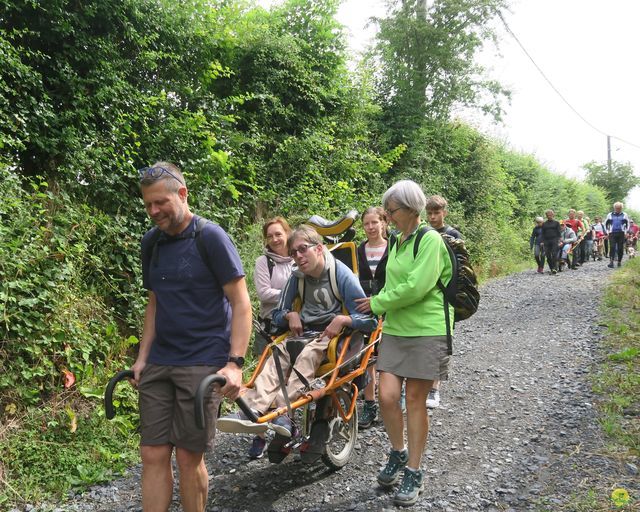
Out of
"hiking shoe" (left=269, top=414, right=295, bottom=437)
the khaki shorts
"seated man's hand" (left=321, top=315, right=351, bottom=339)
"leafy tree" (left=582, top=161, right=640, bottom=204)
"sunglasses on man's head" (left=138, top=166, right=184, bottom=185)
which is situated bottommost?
"hiking shoe" (left=269, top=414, right=295, bottom=437)

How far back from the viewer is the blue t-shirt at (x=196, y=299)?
2848mm

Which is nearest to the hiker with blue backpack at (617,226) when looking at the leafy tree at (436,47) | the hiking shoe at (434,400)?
the leafy tree at (436,47)

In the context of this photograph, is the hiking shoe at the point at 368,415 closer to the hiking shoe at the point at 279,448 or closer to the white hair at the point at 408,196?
the hiking shoe at the point at 279,448

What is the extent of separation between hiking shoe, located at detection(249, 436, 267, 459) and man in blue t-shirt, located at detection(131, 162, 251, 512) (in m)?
1.82

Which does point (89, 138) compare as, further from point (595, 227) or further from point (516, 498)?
point (595, 227)

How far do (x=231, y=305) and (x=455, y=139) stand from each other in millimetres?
16627

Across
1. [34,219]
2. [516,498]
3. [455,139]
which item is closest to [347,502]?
[516,498]

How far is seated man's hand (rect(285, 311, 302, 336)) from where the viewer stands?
14.2 ft

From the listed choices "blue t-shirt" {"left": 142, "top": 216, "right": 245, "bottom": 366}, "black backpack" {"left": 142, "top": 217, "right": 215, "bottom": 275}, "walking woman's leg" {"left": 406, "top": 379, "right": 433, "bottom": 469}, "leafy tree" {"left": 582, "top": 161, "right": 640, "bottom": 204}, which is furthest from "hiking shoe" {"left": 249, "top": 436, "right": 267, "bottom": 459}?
"leafy tree" {"left": 582, "top": 161, "right": 640, "bottom": 204}

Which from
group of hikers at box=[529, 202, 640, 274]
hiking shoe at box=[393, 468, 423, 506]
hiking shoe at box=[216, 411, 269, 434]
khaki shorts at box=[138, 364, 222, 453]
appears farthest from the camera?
group of hikers at box=[529, 202, 640, 274]

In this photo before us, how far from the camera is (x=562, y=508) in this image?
3.51 m

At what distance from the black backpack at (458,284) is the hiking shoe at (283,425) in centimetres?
126

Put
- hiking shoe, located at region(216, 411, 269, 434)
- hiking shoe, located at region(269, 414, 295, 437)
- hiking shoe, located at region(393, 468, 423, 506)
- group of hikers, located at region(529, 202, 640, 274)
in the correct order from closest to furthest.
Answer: hiking shoe, located at region(216, 411, 269, 434) → hiking shoe, located at region(269, 414, 295, 437) → hiking shoe, located at region(393, 468, 423, 506) → group of hikers, located at region(529, 202, 640, 274)

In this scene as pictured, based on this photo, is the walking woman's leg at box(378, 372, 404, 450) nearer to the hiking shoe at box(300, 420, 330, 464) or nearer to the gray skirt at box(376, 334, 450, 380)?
the gray skirt at box(376, 334, 450, 380)
